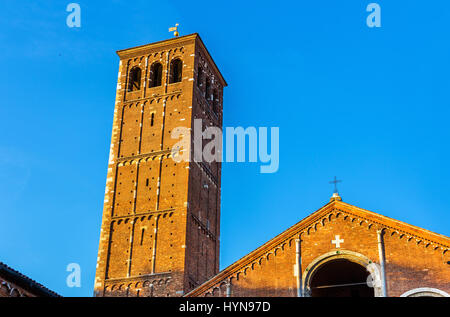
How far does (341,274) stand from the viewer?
27.7 m

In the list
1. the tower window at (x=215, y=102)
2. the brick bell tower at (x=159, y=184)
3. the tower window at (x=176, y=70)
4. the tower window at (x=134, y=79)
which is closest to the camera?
the brick bell tower at (x=159, y=184)

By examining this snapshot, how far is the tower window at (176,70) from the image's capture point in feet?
126

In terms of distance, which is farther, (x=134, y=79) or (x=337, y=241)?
(x=134, y=79)

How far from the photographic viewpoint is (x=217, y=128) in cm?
3991

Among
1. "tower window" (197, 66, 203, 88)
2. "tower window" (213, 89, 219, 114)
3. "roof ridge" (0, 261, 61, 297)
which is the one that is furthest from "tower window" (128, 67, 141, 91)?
"roof ridge" (0, 261, 61, 297)

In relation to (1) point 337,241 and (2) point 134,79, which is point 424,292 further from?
(2) point 134,79

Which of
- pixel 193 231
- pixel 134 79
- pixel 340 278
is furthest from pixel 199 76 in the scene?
pixel 340 278

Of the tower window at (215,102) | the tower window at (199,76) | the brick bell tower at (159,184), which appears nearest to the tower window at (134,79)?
the brick bell tower at (159,184)

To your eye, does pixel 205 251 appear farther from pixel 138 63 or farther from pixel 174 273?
pixel 138 63

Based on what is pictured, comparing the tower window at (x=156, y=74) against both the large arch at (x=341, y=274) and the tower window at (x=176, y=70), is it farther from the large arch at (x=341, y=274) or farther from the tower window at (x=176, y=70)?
the large arch at (x=341, y=274)

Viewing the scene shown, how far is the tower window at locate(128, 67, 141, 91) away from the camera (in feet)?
128

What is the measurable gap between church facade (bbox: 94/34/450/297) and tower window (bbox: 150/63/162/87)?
7cm

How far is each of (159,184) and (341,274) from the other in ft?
36.8
